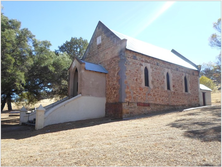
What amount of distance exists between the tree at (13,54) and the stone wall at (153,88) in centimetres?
864

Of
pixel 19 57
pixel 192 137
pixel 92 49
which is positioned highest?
pixel 92 49

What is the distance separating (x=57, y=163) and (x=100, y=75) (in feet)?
36.5

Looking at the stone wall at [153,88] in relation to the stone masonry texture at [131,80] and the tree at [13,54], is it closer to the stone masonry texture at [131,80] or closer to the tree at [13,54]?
the stone masonry texture at [131,80]

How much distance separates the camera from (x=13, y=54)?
517 inches

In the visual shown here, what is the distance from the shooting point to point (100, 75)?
15.2 metres

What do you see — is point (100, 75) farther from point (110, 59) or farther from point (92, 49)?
point (92, 49)

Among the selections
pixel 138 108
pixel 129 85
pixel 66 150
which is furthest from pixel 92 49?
pixel 66 150

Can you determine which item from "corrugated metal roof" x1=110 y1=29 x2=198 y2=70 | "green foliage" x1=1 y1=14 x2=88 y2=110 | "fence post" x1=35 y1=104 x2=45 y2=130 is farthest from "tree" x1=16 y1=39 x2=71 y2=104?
"corrugated metal roof" x1=110 y1=29 x2=198 y2=70

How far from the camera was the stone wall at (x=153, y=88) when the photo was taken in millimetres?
14008

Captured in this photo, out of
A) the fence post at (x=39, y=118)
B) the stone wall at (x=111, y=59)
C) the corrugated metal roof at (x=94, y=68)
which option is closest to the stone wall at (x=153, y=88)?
the stone wall at (x=111, y=59)

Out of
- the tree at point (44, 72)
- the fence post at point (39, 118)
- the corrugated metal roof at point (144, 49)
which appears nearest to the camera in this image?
the fence post at point (39, 118)

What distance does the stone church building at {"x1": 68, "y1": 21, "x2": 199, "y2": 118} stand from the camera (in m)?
13.8

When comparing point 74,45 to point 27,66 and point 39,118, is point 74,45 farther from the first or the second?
point 39,118

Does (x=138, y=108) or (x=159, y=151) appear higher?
(x=138, y=108)
